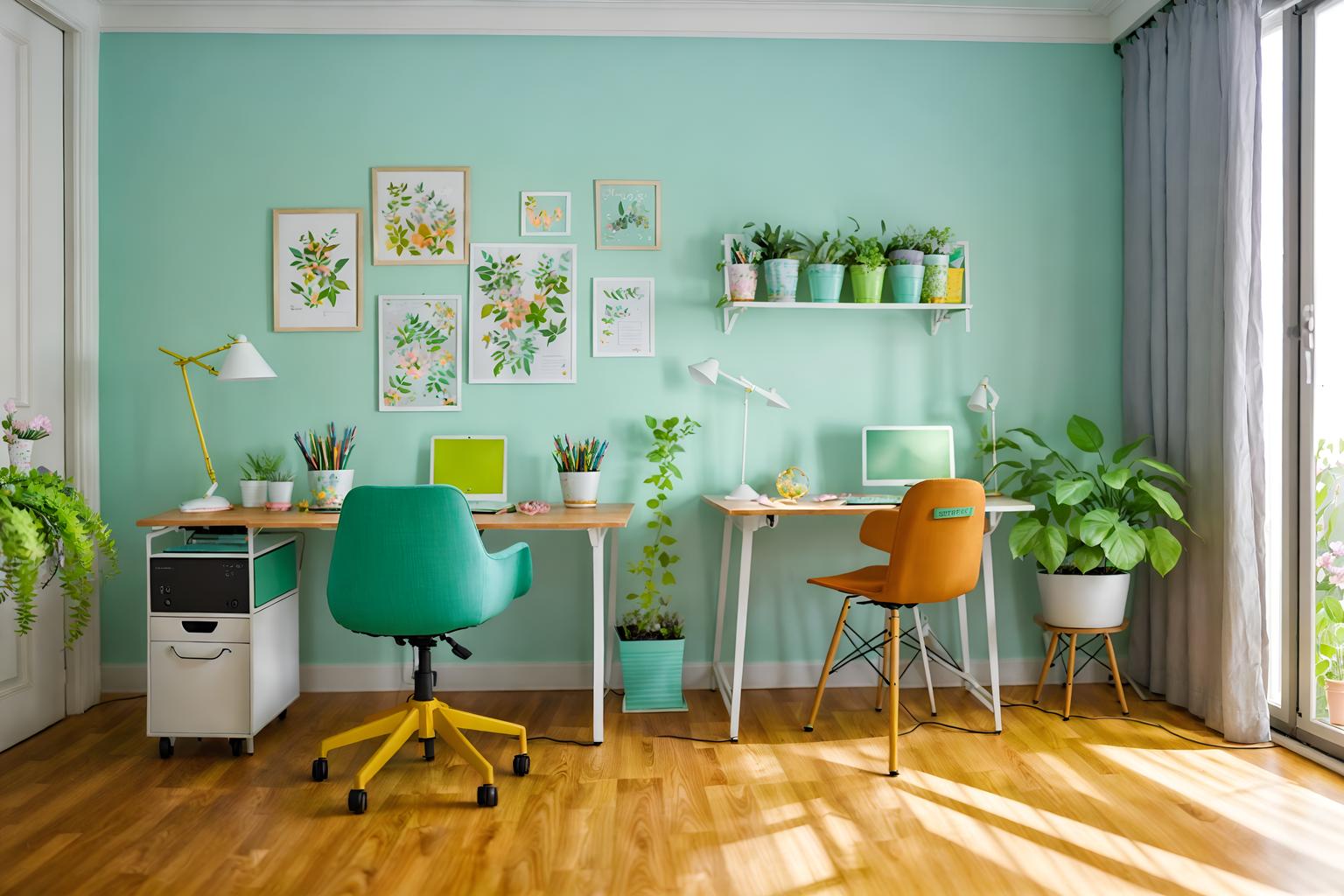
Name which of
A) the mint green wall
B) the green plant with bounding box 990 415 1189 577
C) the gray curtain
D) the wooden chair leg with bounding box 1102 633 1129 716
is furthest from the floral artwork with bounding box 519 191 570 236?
the wooden chair leg with bounding box 1102 633 1129 716

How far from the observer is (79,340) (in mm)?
3248

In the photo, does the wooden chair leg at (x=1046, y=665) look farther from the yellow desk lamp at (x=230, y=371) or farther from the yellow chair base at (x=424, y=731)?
the yellow desk lamp at (x=230, y=371)

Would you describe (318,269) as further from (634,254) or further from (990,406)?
(990,406)

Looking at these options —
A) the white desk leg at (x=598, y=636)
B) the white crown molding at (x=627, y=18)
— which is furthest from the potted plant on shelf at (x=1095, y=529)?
the white crown molding at (x=627, y=18)

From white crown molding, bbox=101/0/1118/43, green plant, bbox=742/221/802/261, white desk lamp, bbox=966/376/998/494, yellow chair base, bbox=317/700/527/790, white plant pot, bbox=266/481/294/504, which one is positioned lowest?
yellow chair base, bbox=317/700/527/790

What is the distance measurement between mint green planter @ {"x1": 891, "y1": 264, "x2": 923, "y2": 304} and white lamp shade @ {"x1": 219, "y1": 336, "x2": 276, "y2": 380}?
2.28m

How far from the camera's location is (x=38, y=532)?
2.29 m

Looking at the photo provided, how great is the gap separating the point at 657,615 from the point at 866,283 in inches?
58.4

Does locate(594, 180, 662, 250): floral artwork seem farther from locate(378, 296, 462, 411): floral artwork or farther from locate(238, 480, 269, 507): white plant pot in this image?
locate(238, 480, 269, 507): white plant pot

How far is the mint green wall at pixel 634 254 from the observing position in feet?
11.2

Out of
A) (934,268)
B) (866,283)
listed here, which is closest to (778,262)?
(866,283)

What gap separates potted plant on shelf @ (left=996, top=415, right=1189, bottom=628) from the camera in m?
2.98

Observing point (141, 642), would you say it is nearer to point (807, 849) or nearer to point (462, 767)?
point (462, 767)

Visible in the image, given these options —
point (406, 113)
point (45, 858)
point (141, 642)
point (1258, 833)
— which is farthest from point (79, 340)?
point (1258, 833)
